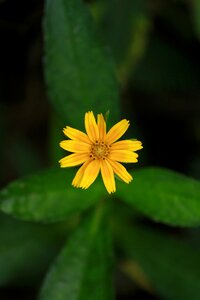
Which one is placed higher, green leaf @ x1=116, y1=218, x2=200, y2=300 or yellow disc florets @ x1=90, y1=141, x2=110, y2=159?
yellow disc florets @ x1=90, y1=141, x2=110, y2=159

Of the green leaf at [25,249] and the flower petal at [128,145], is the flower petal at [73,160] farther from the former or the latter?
the green leaf at [25,249]

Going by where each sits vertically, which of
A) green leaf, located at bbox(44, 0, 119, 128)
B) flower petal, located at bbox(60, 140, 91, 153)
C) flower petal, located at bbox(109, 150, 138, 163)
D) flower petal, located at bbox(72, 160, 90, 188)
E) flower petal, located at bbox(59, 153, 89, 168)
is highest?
green leaf, located at bbox(44, 0, 119, 128)

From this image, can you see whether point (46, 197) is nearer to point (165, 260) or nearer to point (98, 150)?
point (98, 150)

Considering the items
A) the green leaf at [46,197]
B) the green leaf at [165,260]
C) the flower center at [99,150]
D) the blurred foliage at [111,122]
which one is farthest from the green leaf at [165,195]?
the green leaf at [165,260]

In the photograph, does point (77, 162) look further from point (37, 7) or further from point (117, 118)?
point (37, 7)

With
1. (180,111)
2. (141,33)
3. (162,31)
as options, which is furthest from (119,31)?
(180,111)

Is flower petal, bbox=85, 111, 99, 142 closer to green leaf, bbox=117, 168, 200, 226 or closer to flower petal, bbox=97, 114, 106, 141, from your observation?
flower petal, bbox=97, 114, 106, 141

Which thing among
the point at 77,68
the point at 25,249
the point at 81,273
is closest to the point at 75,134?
the point at 77,68

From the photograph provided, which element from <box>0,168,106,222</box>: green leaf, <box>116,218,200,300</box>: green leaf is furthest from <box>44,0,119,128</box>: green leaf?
<box>116,218,200,300</box>: green leaf
